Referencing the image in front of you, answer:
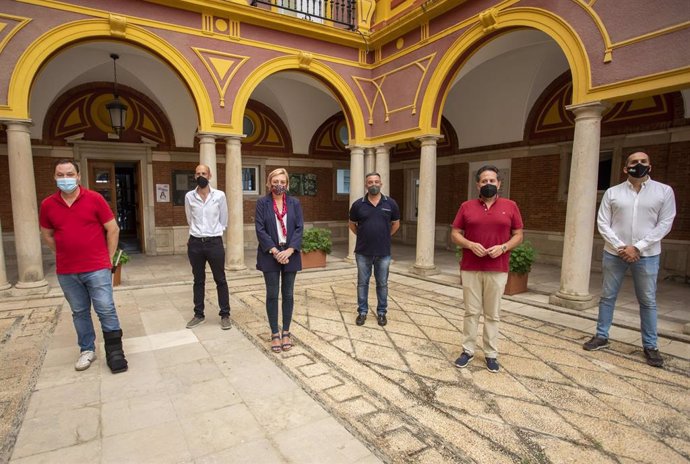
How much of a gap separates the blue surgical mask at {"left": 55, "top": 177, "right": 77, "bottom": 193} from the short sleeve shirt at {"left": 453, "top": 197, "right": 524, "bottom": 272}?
3271 mm

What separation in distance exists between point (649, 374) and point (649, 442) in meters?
1.26

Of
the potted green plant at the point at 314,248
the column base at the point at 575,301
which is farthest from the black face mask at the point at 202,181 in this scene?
the column base at the point at 575,301

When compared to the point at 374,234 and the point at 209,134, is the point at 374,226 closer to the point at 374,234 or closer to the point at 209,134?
the point at 374,234

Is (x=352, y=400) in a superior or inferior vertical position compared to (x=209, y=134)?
inferior

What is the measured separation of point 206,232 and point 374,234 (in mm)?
1947

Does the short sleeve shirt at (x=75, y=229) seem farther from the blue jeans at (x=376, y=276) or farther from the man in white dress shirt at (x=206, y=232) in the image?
the blue jeans at (x=376, y=276)

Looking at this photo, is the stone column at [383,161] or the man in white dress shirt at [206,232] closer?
the man in white dress shirt at [206,232]

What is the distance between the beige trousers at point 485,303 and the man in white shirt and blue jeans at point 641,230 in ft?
4.51

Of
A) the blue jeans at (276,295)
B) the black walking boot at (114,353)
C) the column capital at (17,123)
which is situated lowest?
the black walking boot at (114,353)

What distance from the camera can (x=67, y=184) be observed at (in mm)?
3188

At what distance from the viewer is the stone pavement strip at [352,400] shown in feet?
7.73

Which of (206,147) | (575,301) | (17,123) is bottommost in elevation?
(575,301)

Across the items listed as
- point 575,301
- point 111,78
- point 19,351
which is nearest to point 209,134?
point 111,78

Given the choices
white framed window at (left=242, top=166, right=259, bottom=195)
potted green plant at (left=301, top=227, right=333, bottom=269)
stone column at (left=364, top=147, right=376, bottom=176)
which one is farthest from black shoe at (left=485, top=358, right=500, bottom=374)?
white framed window at (left=242, top=166, right=259, bottom=195)
